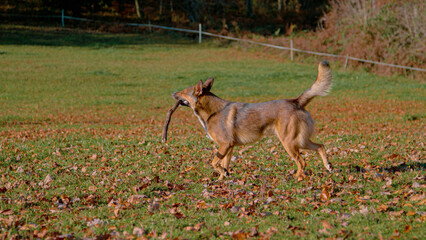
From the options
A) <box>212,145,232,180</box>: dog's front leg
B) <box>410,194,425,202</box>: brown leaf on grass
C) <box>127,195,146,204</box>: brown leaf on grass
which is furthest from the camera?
<box>212,145,232,180</box>: dog's front leg

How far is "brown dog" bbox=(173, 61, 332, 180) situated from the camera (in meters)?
8.80

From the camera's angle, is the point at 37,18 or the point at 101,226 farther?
the point at 37,18

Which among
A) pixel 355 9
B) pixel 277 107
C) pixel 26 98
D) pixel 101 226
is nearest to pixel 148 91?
pixel 26 98

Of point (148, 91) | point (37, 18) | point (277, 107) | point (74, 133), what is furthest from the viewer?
point (37, 18)

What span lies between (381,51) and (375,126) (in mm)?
17714

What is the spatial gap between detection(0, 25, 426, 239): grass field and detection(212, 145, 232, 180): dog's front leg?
0.22 m

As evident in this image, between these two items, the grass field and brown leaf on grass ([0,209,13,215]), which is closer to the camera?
the grass field

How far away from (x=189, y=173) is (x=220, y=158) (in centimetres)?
116

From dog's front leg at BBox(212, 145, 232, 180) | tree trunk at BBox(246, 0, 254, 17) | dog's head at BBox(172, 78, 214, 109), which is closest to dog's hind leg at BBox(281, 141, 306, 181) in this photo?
dog's front leg at BBox(212, 145, 232, 180)

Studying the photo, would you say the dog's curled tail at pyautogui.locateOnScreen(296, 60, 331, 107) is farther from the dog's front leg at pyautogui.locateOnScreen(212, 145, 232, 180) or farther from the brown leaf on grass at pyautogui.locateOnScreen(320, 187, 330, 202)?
the brown leaf on grass at pyautogui.locateOnScreen(320, 187, 330, 202)

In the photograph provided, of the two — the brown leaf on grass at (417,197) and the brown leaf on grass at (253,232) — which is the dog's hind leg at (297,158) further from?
the brown leaf on grass at (253,232)

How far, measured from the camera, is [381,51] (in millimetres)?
33062

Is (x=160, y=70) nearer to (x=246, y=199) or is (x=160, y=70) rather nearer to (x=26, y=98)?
(x=26, y=98)

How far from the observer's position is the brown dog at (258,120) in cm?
880
